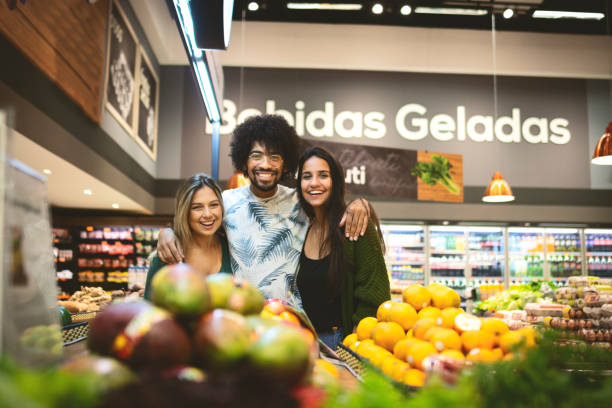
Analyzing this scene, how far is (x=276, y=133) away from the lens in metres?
2.46

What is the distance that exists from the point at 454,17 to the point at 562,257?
4730 mm

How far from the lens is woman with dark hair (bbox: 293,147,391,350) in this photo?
2.10 meters

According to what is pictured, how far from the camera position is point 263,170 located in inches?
88.9

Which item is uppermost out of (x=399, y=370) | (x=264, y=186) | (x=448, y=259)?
(x=264, y=186)

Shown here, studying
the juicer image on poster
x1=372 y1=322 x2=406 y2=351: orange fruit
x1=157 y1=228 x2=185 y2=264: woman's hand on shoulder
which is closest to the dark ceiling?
the juicer image on poster

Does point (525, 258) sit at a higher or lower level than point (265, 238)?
lower

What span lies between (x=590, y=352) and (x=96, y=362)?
1.19 meters

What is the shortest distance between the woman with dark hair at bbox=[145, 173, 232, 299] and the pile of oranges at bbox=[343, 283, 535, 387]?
0.79 meters

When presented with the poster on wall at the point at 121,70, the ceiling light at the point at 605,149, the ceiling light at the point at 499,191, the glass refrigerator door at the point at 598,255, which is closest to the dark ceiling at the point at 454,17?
the poster on wall at the point at 121,70

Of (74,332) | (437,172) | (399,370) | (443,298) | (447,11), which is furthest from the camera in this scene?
(447,11)

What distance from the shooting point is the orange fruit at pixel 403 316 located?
159 cm

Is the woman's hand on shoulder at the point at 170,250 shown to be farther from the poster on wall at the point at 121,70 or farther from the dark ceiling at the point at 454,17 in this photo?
the dark ceiling at the point at 454,17

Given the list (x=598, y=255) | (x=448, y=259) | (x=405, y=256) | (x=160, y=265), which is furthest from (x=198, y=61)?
(x=598, y=255)

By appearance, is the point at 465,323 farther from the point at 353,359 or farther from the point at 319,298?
the point at 319,298
